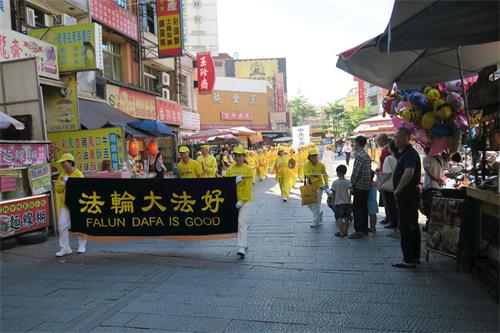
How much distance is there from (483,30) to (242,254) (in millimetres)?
4096

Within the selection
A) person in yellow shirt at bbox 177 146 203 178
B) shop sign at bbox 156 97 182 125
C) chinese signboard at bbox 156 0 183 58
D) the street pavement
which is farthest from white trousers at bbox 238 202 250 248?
shop sign at bbox 156 97 182 125

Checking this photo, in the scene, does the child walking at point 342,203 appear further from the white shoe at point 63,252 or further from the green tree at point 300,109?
the green tree at point 300,109

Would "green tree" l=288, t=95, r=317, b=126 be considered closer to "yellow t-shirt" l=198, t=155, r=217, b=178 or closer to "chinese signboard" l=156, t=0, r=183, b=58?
"chinese signboard" l=156, t=0, r=183, b=58

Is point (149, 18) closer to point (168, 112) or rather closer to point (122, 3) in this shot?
point (122, 3)

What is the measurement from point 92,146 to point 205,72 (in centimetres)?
1551

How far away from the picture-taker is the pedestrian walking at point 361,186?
7273 mm

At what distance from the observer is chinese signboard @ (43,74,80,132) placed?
35.1 ft

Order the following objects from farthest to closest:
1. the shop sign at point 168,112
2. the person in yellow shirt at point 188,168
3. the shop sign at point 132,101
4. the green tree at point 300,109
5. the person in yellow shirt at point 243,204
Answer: the green tree at point 300,109
the shop sign at point 168,112
the shop sign at point 132,101
the person in yellow shirt at point 188,168
the person in yellow shirt at point 243,204

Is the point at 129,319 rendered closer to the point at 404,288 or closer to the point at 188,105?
the point at 404,288

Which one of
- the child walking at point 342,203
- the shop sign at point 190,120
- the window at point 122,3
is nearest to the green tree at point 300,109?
the shop sign at point 190,120

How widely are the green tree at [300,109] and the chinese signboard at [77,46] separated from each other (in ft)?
200

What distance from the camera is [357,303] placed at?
4305mm

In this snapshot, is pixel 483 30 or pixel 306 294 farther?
pixel 306 294

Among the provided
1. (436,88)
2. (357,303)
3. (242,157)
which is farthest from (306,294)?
(436,88)
